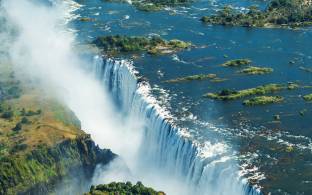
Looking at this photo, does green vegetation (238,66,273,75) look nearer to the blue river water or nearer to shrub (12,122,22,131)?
the blue river water

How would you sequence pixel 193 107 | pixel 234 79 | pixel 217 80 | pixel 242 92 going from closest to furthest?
1. pixel 193 107
2. pixel 242 92
3. pixel 217 80
4. pixel 234 79

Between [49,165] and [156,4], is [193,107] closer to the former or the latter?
[49,165]

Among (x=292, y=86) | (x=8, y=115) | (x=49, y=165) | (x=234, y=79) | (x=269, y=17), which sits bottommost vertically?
(x=49, y=165)

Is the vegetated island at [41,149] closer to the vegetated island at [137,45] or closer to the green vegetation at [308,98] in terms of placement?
the vegetated island at [137,45]

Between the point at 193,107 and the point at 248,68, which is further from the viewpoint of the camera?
the point at 248,68


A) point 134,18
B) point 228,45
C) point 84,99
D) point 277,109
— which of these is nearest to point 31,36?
point 134,18

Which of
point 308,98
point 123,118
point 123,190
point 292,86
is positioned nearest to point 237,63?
point 292,86
